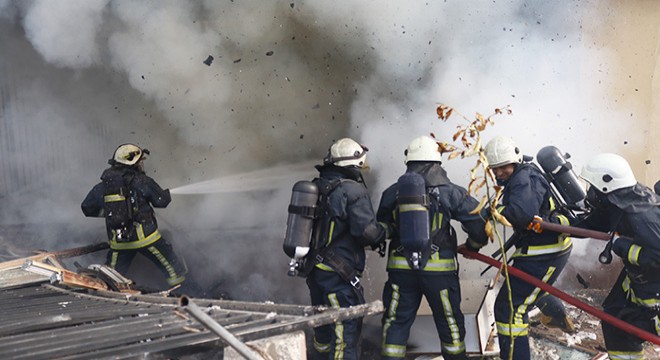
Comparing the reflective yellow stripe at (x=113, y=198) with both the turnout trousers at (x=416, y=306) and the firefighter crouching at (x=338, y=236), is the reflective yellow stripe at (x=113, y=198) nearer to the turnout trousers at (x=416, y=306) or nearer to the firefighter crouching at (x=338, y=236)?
the firefighter crouching at (x=338, y=236)

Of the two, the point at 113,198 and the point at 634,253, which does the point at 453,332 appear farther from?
the point at 113,198

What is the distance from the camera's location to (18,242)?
7219 mm

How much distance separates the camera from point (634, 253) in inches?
149

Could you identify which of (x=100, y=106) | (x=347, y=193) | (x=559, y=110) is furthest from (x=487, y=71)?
(x=100, y=106)

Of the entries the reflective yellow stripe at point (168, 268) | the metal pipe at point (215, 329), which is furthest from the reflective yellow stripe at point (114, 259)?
the metal pipe at point (215, 329)

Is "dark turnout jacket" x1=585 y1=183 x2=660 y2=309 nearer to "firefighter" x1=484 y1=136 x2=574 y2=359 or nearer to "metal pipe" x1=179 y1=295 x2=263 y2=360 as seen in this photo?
"firefighter" x1=484 y1=136 x2=574 y2=359

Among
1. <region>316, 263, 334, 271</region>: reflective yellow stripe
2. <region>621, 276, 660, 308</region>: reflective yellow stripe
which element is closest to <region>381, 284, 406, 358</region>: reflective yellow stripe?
<region>316, 263, 334, 271</region>: reflective yellow stripe

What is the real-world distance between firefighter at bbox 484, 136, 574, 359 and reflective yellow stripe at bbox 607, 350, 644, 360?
1.78 ft

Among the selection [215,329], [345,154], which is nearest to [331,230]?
[345,154]

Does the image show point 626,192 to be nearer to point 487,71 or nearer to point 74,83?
point 487,71

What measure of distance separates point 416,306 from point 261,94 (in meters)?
3.39

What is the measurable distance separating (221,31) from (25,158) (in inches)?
119

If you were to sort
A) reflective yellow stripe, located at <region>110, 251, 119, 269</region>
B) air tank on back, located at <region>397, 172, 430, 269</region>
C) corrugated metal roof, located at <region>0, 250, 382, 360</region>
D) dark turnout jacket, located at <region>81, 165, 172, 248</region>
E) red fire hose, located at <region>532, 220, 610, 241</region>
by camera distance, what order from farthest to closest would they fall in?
1. reflective yellow stripe, located at <region>110, 251, 119, 269</region>
2. dark turnout jacket, located at <region>81, 165, 172, 248</region>
3. air tank on back, located at <region>397, 172, 430, 269</region>
4. red fire hose, located at <region>532, 220, 610, 241</region>
5. corrugated metal roof, located at <region>0, 250, 382, 360</region>

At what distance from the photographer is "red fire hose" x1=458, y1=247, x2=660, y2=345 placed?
394 cm
